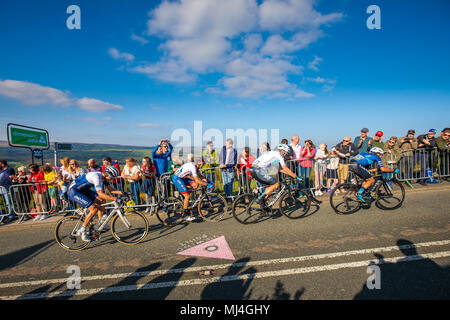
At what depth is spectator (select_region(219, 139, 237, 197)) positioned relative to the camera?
689 centimetres

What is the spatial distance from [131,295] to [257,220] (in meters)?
3.35

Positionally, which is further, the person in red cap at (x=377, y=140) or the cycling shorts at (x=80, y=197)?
the person in red cap at (x=377, y=140)

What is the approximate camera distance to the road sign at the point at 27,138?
8844mm

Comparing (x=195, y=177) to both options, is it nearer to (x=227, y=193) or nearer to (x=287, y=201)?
(x=227, y=193)

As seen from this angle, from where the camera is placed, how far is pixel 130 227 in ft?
15.1

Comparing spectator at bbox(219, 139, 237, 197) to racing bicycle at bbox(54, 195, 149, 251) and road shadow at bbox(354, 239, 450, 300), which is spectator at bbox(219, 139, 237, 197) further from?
road shadow at bbox(354, 239, 450, 300)

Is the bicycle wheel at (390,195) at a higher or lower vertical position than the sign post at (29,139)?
lower

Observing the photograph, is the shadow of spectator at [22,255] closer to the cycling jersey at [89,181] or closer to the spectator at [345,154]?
the cycling jersey at [89,181]

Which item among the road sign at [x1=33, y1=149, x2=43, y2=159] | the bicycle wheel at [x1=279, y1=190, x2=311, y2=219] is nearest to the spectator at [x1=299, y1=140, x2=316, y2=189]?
the bicycle wheel at [x1=279, y1=190, x2=311, y2=219]

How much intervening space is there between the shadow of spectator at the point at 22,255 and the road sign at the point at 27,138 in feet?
23.4

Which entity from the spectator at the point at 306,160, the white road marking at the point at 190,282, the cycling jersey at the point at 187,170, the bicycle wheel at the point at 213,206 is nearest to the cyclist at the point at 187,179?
the cycling jersey at the point at 187,170

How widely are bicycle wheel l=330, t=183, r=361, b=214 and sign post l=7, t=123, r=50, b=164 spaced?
512 inches

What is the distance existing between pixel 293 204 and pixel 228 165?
8.34 feet
